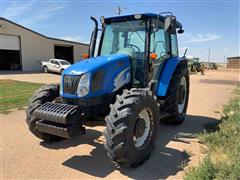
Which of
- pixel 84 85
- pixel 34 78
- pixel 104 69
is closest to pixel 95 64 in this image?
pixel 104 69

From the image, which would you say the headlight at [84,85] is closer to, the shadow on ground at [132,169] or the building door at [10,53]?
the shadow on ground at [132,169]

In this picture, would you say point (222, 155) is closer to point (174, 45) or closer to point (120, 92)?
point (120, 92)

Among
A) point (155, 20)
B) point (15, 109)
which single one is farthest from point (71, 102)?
point (15, 109)

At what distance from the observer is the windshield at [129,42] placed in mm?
5285

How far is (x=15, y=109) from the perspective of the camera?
27.8 ft

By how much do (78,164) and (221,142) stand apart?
268cm

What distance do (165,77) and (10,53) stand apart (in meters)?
31.0

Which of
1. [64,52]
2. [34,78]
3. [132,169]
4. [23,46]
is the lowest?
[132,169]

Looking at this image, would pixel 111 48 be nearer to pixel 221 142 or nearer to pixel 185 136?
pixel 185 136

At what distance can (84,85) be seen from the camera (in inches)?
169

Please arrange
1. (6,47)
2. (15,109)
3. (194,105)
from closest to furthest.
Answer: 1. (15,109)
2. (194,105)
3. (6,47)

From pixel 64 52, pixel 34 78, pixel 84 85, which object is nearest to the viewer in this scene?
pixel 84 85

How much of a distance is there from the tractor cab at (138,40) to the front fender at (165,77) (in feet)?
0.69

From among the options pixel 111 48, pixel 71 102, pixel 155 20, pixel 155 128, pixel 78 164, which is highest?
pixel 155 20
